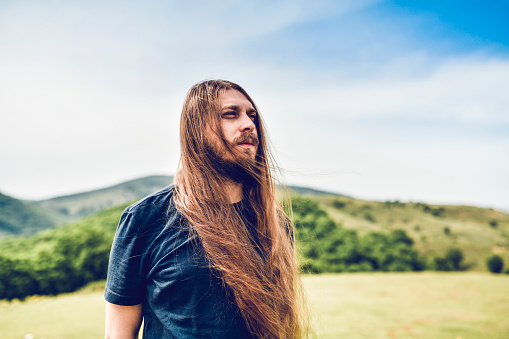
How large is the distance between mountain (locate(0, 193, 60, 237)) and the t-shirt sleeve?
18.6m

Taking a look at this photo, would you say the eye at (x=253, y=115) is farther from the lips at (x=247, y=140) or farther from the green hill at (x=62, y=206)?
the green hill at (x=62, y=206)

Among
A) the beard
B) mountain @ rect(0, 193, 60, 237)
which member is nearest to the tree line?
the beard

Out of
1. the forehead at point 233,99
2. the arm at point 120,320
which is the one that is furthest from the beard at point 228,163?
the arm at point 120,320

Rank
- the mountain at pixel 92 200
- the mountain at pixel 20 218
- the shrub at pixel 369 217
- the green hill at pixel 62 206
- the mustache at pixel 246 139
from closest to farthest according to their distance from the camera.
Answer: the mustache at pixel 246 139, the mountain at pixel 20 218, the green hill at pixel 62 206, the mountain at pixel 92 200, the shrub at pixel 369 217

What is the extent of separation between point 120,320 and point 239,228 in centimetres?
64

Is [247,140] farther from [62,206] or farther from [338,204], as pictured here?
[338,204]

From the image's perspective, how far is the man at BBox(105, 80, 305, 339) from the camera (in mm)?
1260

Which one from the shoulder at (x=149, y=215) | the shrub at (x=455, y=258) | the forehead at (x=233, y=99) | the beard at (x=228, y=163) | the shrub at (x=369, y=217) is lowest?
the shrub at (x=455, y=258)

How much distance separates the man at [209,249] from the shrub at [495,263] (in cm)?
1932

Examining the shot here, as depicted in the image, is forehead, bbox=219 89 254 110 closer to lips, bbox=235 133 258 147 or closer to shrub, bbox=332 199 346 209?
lips, bbox=235 133 258 147

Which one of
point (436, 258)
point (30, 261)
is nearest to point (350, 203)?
point (436, 258)

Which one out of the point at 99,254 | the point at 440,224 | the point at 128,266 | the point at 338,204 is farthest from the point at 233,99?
the point at 338,204

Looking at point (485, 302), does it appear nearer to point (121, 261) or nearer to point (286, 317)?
point (286, 317)

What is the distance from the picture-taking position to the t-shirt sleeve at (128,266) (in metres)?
1.26
